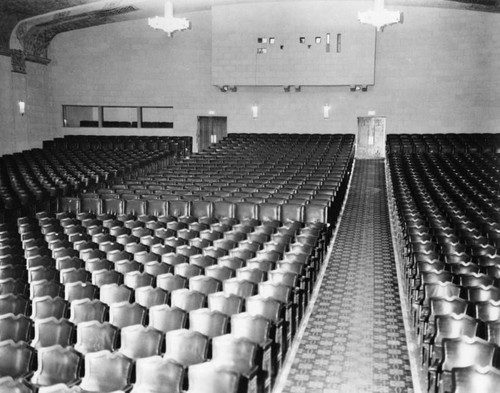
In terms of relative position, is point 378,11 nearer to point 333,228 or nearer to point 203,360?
point 333,228

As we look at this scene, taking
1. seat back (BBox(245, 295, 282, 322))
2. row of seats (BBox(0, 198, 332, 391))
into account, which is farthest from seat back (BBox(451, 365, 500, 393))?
seat back (BBox(245, 295, 282, 322))

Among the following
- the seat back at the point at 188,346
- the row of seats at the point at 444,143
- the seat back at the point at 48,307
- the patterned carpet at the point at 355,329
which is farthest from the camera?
the row of seats at the point at 444,143

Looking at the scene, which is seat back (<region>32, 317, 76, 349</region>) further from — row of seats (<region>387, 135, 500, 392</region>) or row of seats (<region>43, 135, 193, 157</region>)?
row of seats (<region>43, 135, 193, 157</region>)

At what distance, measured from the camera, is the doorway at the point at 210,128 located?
24.8 metres

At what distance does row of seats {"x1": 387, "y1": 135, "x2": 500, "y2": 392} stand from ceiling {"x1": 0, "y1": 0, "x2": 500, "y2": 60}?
874 centimetres

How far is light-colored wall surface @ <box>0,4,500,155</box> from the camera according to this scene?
2208 cm

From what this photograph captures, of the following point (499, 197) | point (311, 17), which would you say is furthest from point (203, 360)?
point (311, 17)

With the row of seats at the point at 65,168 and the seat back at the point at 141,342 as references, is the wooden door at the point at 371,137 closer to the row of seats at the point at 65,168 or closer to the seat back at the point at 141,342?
the row of seats at the point at 65,168

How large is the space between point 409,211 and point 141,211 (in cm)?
600

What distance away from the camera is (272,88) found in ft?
78.4

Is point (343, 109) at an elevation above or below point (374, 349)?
above

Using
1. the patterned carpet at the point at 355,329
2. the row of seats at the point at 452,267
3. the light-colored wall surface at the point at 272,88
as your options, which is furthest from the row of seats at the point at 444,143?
the patterned carpet at the point at 355,329

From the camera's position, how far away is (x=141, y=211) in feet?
40.5

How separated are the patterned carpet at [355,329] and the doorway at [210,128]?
46.4ft
